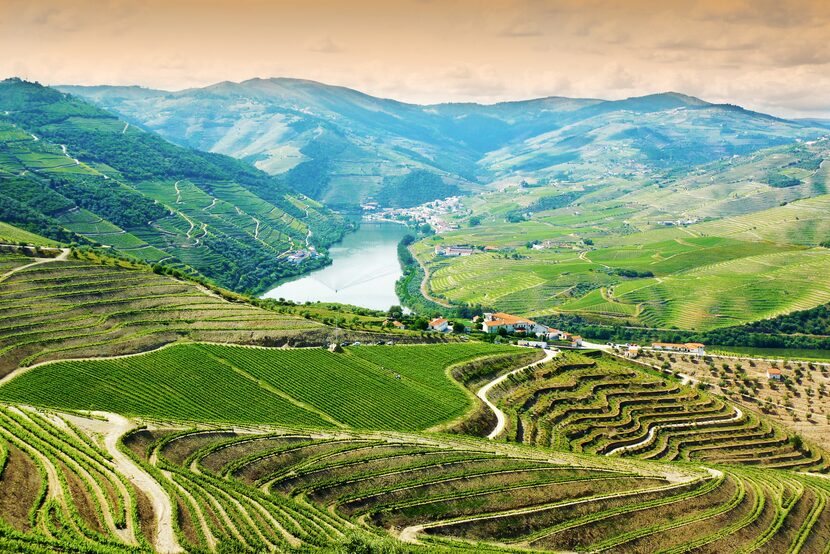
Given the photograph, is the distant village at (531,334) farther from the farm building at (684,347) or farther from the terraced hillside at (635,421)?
the terraced hillside at (635,421)

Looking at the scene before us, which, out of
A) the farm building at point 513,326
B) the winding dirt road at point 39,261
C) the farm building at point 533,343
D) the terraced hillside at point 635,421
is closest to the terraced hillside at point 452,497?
the terraced hillside at point 635,421

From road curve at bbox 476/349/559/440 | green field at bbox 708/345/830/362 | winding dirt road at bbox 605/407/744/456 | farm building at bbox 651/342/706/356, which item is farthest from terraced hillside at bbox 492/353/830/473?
green field at bbox 708/345/830/362

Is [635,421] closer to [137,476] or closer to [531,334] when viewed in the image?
[531,334]

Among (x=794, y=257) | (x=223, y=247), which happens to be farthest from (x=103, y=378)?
(x=794, y=257)

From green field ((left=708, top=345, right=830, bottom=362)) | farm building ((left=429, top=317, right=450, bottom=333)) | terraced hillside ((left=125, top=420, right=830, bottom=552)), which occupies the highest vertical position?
green field ((left=708, top=345, right=830, bottom=362))

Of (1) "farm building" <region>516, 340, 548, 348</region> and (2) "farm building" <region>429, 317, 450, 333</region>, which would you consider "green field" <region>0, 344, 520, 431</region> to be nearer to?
(1) "farm building" <region>516, 340, 548, 348</region>
